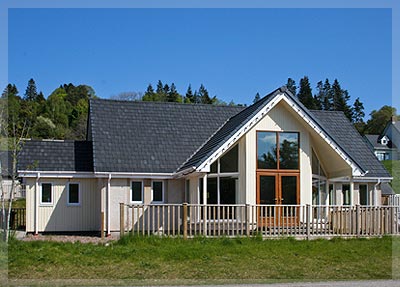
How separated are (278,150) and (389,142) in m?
70.7

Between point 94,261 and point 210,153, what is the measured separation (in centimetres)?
743

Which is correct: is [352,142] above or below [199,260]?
above

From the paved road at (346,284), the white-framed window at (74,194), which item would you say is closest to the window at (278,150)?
the white-framed window at (74,194)

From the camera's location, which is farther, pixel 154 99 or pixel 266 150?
pixel 154 99

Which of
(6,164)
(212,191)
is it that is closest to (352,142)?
(212,191)

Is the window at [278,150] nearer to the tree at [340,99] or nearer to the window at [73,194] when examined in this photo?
the window at [73,194]

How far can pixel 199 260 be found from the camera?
55.7 feet

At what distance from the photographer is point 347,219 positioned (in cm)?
2270

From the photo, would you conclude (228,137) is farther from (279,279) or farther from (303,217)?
(279,279)

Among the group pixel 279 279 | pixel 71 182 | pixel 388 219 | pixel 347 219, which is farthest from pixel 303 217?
pixel 71 182

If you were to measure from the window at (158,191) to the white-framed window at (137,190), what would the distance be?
2.08 feet

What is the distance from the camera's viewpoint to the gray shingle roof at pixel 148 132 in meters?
25.8

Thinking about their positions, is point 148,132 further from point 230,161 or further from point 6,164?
point 6,164

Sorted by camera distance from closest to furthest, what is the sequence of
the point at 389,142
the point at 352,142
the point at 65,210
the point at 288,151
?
the point at 288,151 → the point at 65,210 → the point at 352,142 → the point at 389,142
